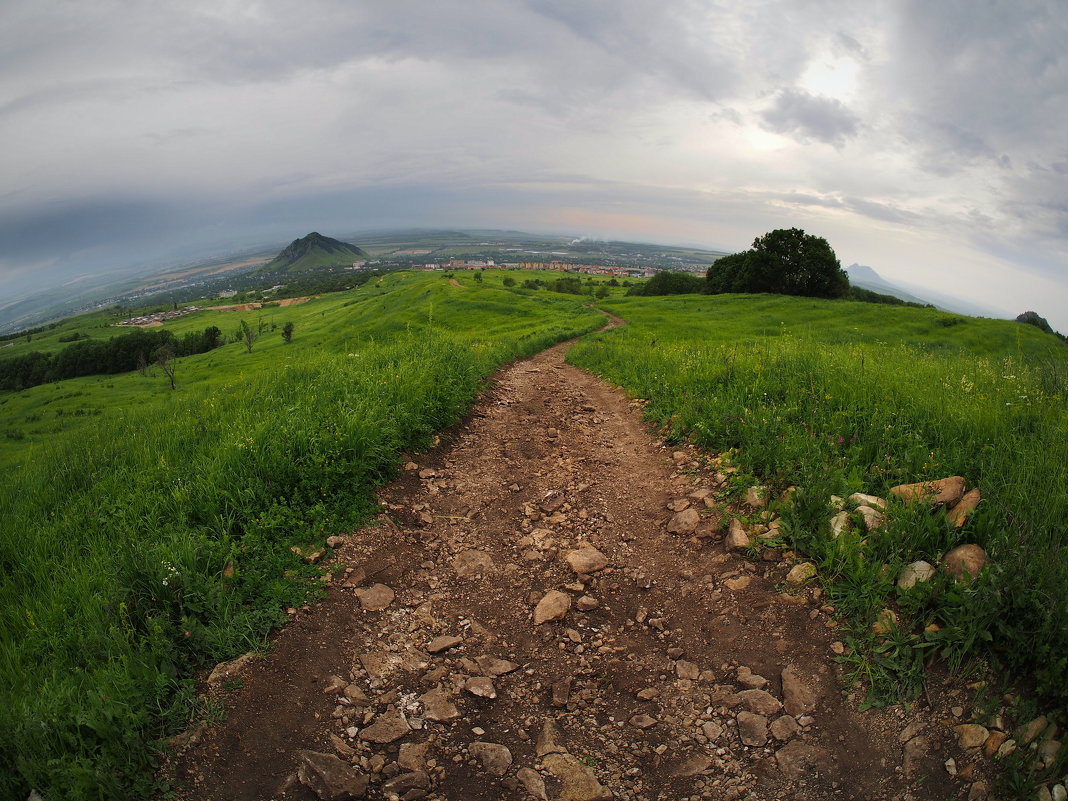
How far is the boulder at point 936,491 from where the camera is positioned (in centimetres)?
422

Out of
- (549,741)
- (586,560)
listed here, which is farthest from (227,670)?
(586,560)

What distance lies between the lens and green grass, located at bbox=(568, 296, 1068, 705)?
3.18 metres

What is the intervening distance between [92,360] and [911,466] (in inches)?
5914

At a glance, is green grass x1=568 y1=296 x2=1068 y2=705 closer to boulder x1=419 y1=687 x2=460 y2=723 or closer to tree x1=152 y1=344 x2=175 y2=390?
boulder x1=419 y1=687 x2=460 y2=723

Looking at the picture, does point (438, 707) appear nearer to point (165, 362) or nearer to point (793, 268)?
point (793, 268)

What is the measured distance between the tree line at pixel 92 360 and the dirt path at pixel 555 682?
129787 mm

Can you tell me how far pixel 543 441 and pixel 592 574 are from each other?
363 centimetres

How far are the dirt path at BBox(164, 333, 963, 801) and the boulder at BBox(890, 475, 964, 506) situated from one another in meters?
1.18

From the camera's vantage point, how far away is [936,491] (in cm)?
429

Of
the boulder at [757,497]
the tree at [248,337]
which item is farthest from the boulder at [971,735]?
the tree at [248,337]

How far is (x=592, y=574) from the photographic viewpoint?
15.9ft

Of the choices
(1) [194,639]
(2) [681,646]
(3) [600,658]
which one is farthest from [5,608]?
(2) [681,646]

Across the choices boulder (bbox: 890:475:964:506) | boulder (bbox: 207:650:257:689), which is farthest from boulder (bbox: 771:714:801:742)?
boulder (bbox: 207:650:257:689)

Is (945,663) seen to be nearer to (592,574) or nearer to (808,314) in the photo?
(592,574)
